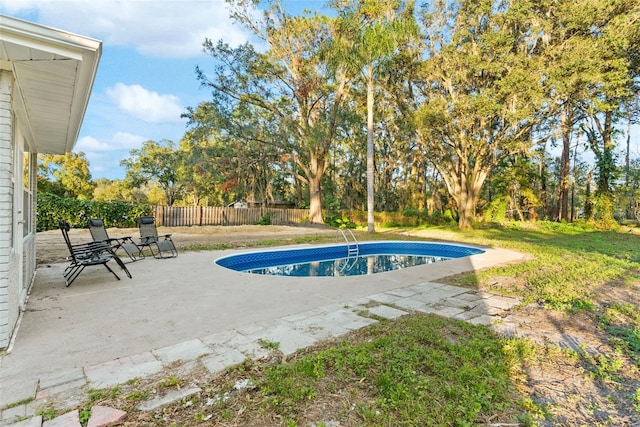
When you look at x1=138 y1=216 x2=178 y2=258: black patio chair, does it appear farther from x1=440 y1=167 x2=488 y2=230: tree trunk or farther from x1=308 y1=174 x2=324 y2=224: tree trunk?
x1=440 y1=167 x2=488 y2=230: tree trunk

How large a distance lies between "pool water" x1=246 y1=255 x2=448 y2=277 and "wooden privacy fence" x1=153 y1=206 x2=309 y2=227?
8.91 meters

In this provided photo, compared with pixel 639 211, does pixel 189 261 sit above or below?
below

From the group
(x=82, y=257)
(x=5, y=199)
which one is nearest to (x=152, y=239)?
(x=82, y=257)

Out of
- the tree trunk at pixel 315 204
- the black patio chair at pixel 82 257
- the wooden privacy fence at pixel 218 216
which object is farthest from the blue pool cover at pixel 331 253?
the wooden privacy fence at pixel 218 216

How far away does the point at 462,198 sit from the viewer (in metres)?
16.0

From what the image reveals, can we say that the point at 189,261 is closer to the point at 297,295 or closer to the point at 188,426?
the point at 297,295

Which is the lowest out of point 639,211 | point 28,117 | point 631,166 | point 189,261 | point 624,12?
point 189,261

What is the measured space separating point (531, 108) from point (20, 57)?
570 inches

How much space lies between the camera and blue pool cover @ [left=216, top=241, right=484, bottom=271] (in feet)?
26.2

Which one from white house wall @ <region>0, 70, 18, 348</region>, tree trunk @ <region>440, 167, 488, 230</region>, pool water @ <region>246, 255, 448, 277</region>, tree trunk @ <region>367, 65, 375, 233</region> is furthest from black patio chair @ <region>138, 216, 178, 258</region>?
tree trunk @ <region>440, 167, 488, 230</region>

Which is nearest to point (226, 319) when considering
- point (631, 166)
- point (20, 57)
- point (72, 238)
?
point (20, 57)

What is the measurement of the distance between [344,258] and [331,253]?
445 mm

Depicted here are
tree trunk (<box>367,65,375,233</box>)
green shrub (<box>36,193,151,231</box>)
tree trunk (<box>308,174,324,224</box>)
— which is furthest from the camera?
tree trunk (<box>308,174,324,224</box>)

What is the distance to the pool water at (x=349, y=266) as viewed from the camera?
773 centimetres
